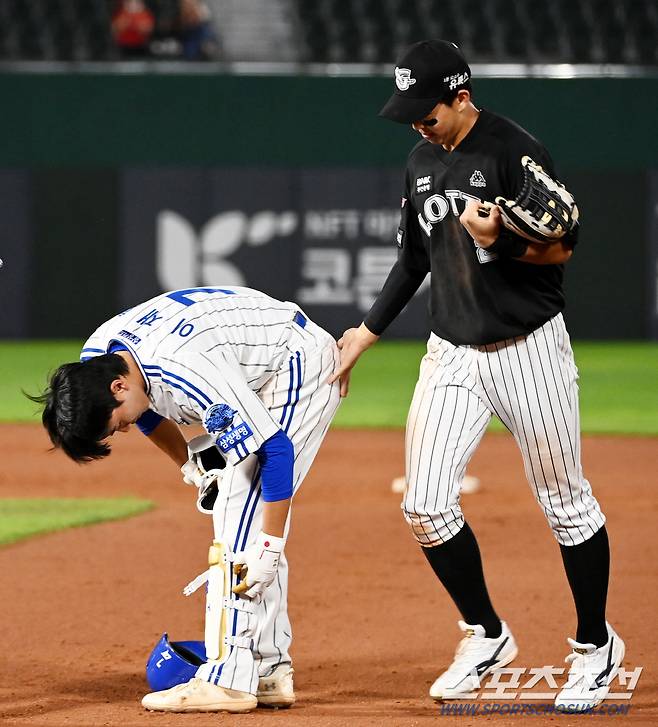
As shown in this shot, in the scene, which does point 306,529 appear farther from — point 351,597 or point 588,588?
point 588,588

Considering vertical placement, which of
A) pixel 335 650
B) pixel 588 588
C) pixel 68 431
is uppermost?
pixel 68 431

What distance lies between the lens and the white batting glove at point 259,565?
11.8ft

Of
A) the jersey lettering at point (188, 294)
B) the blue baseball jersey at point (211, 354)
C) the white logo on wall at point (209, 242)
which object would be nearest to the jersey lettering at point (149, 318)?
the blue baseball jersey at point (211, 354)

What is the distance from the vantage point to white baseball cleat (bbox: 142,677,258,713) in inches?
147

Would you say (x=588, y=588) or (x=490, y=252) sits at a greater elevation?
(x=490, y=252)

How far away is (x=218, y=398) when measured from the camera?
3.45 metres

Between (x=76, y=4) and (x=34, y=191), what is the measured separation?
10.8ft

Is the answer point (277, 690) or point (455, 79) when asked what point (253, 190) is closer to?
point (455, 79)

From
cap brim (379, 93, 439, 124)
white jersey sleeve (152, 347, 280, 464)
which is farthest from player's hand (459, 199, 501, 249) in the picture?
white jersey sleeve (152, 347, 280, 464)

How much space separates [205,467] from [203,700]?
27.9 inches

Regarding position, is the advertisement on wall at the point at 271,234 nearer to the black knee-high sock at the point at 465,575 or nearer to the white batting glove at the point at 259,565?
the black knee-high sock at the point at 465,575

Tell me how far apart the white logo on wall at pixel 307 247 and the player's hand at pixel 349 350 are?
1218 centimetres

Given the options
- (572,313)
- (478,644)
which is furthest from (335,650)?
(572,313)

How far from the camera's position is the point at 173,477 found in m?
8.38
